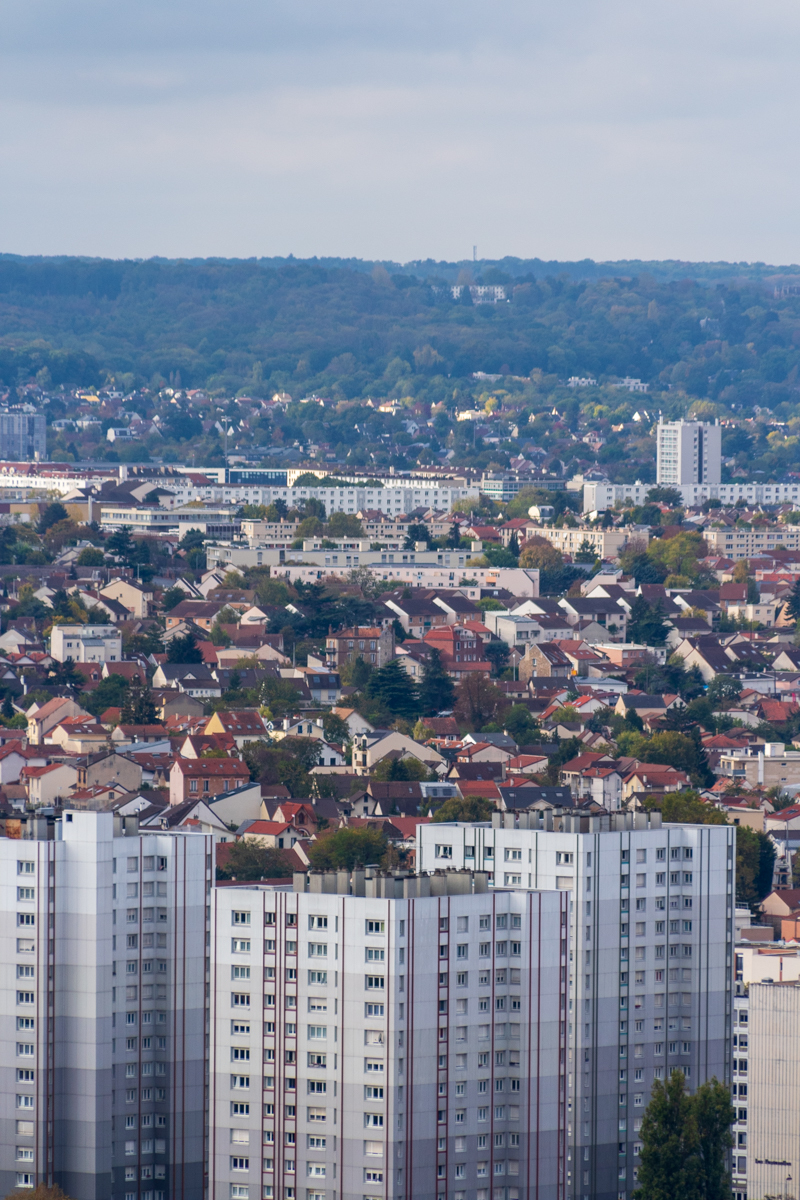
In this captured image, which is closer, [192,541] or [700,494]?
[192,541]

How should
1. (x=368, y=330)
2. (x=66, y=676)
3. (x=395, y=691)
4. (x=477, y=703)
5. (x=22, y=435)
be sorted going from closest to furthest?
(x=477, y=703) < (x=395, y=691) < (x=66, y=676) < (x=22, y=435) < (x=368, y=330)

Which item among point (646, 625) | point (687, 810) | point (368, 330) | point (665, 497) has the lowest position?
point (646, 625)

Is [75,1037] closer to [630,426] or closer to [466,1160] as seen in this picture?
[466,1160]

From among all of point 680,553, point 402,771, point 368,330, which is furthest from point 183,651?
point 368,330

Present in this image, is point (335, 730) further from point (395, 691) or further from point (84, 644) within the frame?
point (84, 644)

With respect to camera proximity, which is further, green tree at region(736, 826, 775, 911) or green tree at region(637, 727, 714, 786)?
green tree at region(637, 727, 714, 786)

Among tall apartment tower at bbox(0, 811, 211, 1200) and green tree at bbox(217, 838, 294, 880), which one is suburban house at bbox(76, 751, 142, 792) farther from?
tall apartment tower at bbox(0, 811, 211, 1200)

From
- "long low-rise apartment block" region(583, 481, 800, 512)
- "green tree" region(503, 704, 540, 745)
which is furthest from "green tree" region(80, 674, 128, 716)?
"long low-rise apartment block" region(583, 481, 800, 512)
